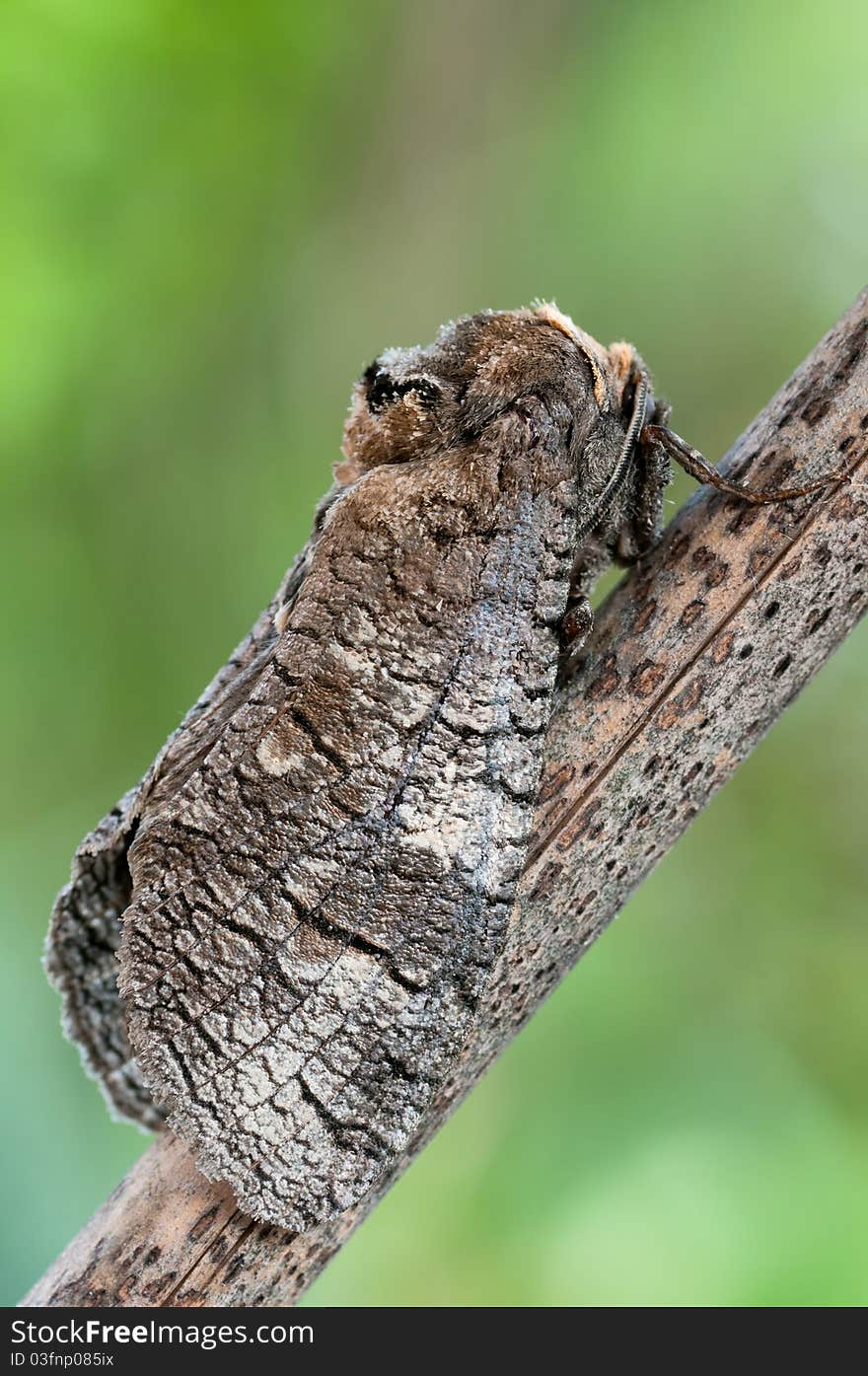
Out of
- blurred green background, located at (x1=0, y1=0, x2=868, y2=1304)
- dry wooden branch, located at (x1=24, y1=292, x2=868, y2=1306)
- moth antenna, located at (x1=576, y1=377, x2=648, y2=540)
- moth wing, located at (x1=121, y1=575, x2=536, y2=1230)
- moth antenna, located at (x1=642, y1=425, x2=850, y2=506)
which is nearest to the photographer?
moth wing, located at (x1=121, y1=575, x2=536, y2=1230)

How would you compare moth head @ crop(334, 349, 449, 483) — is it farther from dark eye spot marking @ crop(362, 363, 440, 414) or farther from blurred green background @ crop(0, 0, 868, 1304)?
blurred green background @ crop(0, 0, 868, 1304)

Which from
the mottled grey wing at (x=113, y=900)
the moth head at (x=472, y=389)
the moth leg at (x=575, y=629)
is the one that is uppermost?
the moth head at (x=472, y=389)

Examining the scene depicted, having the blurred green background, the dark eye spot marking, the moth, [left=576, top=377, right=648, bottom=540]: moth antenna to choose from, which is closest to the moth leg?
the moth

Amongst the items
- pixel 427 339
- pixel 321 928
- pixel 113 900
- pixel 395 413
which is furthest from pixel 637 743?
pixel 427 339

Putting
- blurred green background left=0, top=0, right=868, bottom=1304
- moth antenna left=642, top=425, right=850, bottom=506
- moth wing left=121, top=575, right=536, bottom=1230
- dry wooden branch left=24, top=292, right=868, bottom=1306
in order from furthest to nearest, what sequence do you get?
blurred green background left=0, top=0, right=868, bottom=1304 → moth antenna left=642, top=425, right=850, bottom=506 → dry wooden branch left=24, top=292, right=868, bottom=1306 → moth wing left=121, top=575, right=536, bottom=1230

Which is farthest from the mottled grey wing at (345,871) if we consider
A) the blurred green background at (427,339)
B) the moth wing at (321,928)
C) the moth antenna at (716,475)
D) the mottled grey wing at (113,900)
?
the blurred green background at (427,339)

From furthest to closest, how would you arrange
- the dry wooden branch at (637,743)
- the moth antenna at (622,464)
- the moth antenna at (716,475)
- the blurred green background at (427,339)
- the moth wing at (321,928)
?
1. the blurred green background at (427,339)
2. the moth antenna at (622,464)
3. the moth antenna at (716,475)
4. the dry wooden branch at (637,743)
5. the moth wing at (321,928)

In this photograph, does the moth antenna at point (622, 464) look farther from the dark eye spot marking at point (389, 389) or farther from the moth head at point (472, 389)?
the dark eye spot marking at point (389, 389)
